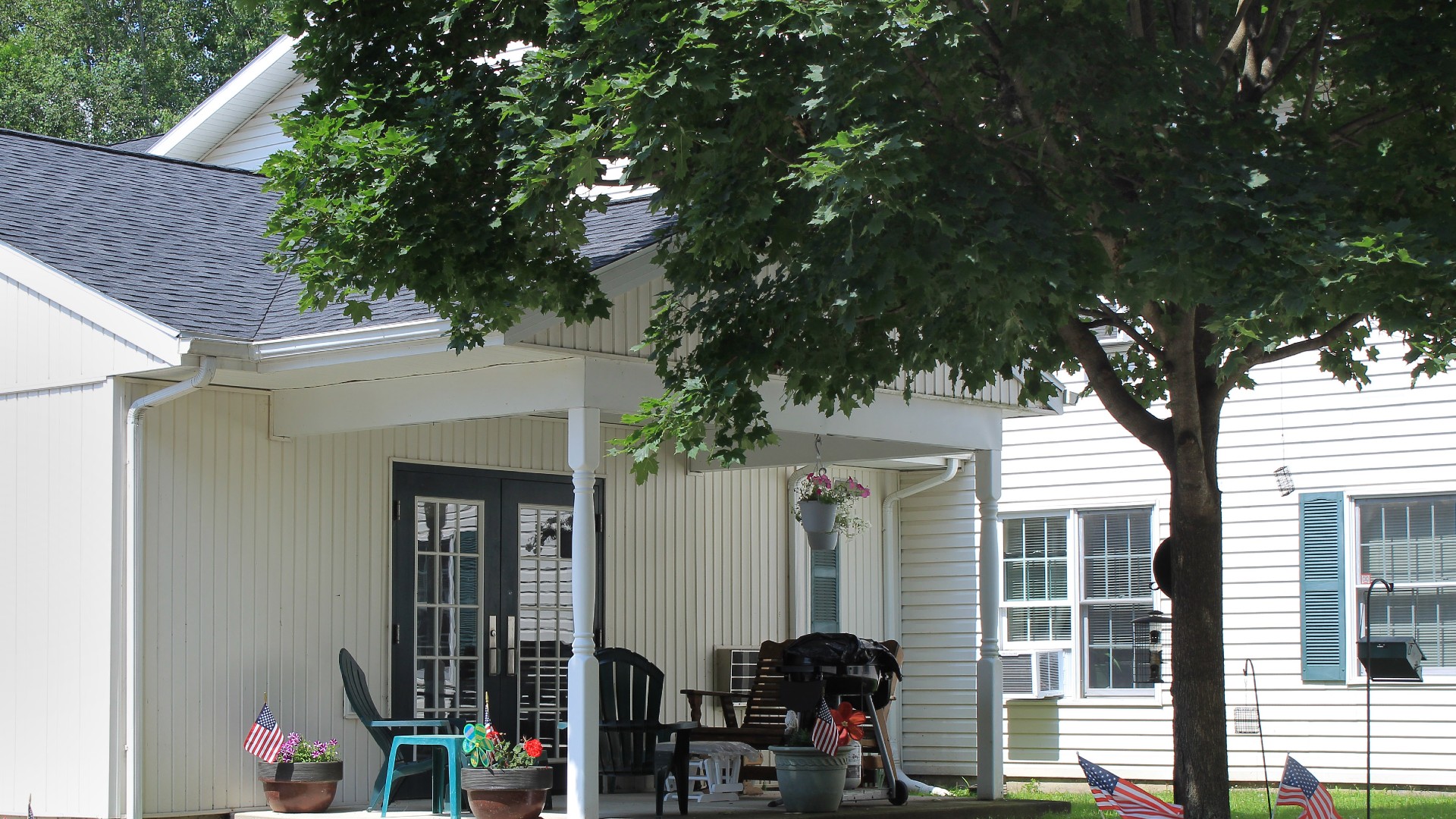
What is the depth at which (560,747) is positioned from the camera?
493 inches

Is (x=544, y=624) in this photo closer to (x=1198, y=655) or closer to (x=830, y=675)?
(x=830, y=675)

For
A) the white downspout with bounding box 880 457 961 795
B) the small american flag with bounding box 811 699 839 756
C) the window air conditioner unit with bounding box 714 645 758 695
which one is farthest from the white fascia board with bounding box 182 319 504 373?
the white downspout with bounding box 880 457 961 795

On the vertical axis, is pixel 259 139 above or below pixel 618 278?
above

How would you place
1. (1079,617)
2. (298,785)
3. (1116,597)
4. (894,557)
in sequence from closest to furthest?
(298,785), (1116,597), (1079,617), (894,557)

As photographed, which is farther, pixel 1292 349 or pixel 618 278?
pixel 618 278

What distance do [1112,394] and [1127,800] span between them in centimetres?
200

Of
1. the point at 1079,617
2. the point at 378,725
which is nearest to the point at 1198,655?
the point at 378,725

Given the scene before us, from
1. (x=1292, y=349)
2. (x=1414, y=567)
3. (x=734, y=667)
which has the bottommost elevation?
(x=734, y=667)

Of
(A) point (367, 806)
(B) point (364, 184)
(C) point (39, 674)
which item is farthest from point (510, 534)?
(B) point (364, 184)

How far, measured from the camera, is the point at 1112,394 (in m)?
8.47

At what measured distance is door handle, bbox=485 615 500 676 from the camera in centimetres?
1213

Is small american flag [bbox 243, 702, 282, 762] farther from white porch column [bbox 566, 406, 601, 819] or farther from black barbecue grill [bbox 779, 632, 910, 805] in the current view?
black barbecue grill [bbox 779, 632, 910, 805]

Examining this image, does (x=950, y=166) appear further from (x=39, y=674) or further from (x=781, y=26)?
(x=39, y=674)

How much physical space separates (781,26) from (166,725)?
5940 mm
